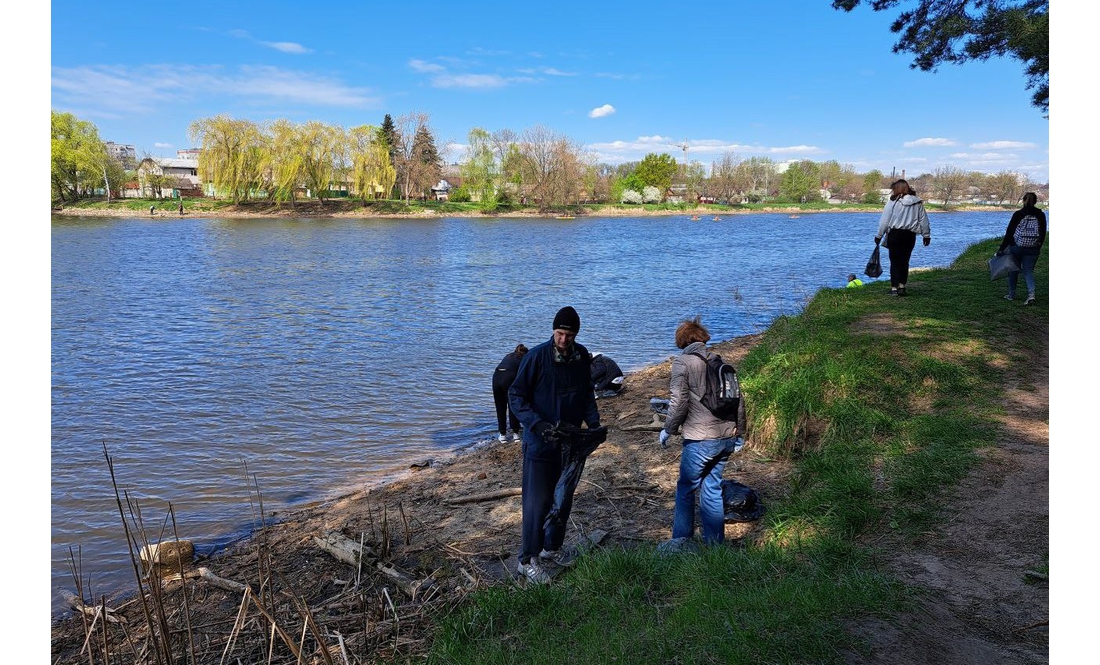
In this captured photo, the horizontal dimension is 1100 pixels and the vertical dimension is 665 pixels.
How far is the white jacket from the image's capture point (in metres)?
10.8

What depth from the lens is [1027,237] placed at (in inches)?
422

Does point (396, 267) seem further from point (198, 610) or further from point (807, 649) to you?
point (807, 649)

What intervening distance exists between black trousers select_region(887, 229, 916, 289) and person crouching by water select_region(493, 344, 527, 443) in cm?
663

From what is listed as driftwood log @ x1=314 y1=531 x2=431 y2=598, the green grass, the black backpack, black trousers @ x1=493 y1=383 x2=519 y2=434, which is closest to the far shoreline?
black trousers @ x1=493 y1=383 x2=519 y2=434

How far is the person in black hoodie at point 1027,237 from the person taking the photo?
1069 cm

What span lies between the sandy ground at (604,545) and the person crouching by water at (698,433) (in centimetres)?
61

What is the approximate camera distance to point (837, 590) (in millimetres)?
Result: 3998

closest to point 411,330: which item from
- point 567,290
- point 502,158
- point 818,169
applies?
point 567,290

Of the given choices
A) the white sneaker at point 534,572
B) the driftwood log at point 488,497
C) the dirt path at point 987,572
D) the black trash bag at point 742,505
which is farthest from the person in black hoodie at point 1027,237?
the white sneaker at point 534,572

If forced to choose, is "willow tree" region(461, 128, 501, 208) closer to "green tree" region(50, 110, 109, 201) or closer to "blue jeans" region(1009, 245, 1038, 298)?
"green tree" region(50, 110, 109, 201)

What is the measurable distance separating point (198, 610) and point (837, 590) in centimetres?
469

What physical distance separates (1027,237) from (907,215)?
1.79m

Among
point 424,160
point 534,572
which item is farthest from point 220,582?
point 424,160

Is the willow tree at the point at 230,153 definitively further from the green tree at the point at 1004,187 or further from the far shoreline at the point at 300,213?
the green tree at the point at 1004,187
